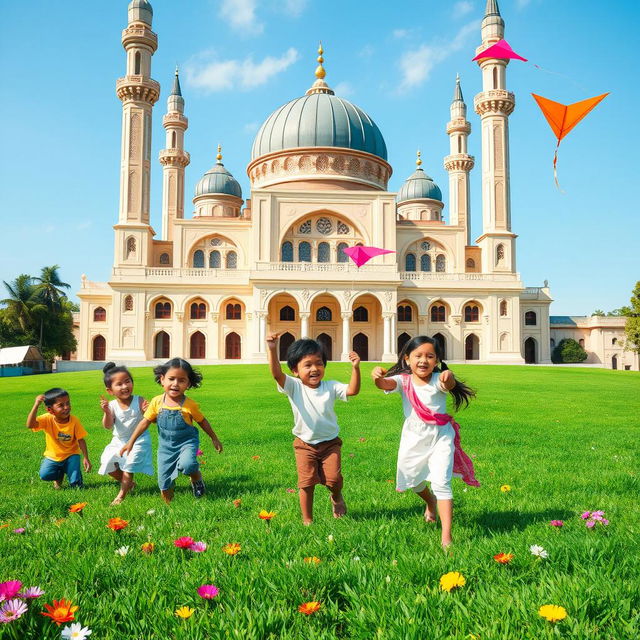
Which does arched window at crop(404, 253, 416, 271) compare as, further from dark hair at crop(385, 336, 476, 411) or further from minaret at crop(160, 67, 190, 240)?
dark hair at crop(385, 336, 476, 411)

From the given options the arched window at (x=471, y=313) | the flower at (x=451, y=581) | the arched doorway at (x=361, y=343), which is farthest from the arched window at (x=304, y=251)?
the flower at (x=451, y=581)

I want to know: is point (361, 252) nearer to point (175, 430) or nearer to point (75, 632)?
point (175, 430)

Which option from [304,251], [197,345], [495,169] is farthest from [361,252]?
[495,169]

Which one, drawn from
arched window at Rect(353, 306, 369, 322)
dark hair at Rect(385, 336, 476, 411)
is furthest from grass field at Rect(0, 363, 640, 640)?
arched window at Rect(353, 306, 369, 322)

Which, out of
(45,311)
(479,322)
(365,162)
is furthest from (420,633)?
(45,311)

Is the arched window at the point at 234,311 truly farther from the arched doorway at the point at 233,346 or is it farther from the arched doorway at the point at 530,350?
the arched doorway at the point at 530,350

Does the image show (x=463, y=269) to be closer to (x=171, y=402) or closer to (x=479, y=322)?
(x=479, y=322)

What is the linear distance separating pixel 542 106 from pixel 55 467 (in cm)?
1117

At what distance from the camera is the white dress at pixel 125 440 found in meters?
5.26

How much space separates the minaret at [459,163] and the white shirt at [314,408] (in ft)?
158

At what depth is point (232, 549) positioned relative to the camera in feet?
10.3

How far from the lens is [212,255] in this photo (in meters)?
42.7

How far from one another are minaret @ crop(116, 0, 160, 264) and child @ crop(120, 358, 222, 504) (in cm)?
3669

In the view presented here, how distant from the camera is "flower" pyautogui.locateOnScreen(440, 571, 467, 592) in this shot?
2.64m
